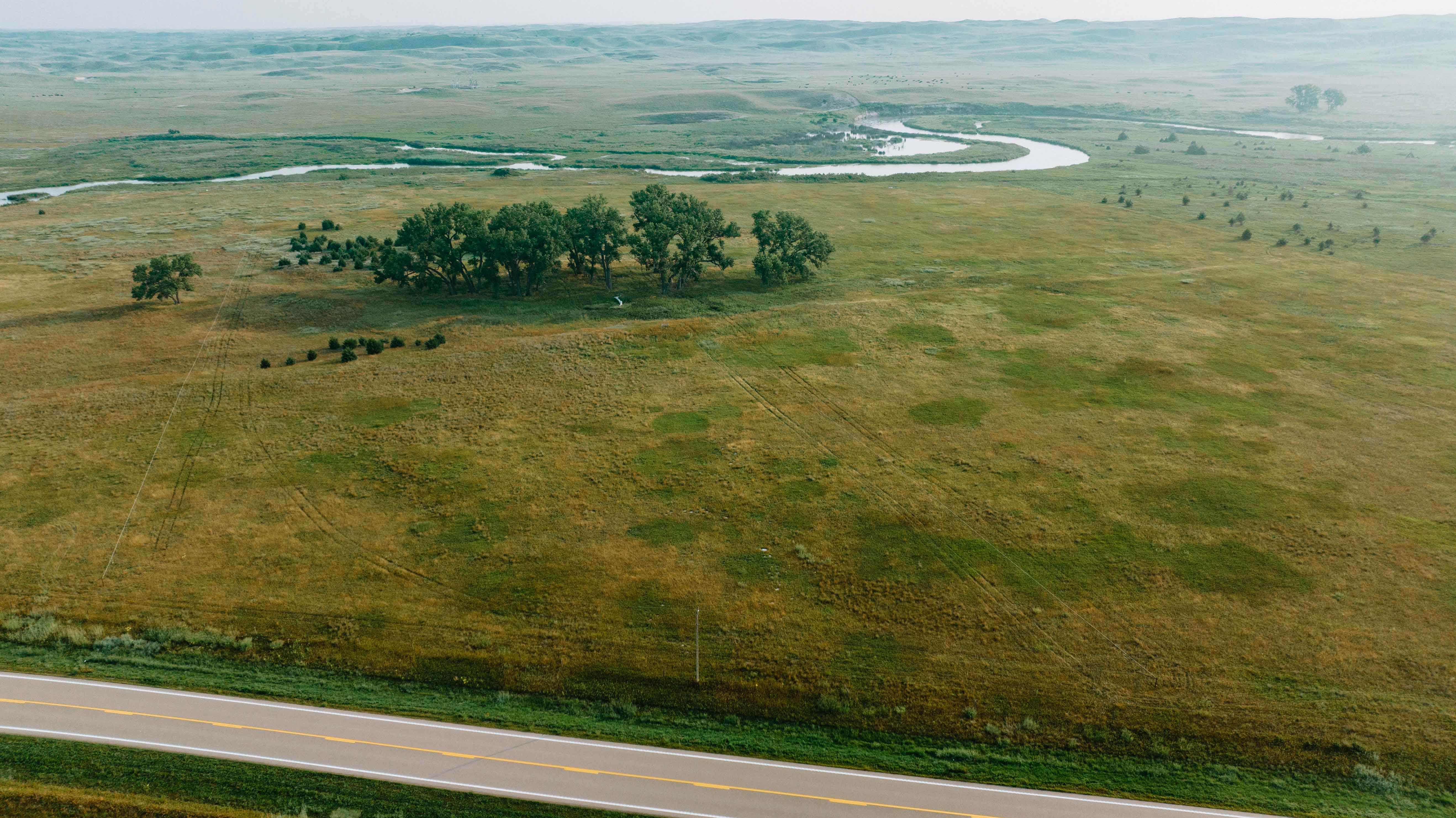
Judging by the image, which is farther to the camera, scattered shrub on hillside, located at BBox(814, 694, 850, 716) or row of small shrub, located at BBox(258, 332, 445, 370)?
row of small shrub, located at BBox(258, 332, 445, 370)

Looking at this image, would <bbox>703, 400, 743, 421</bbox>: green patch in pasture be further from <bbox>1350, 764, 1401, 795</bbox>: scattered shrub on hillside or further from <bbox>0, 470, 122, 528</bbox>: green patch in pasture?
<bbox>1350, 764, 1401, 795</bbox>: scattered shrub on hillside

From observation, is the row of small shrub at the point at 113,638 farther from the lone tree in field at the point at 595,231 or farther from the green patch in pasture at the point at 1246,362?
the green patch in pasture at the point at 1246,362

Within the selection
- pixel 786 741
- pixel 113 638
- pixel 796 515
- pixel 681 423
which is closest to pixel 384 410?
pixel 681 423

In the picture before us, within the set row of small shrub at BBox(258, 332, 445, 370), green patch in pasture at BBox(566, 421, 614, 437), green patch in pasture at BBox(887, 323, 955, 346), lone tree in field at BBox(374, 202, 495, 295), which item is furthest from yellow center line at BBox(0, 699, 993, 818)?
lone tree in field at BBox(374, 202, 495, 295)

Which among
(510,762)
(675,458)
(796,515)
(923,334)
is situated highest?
(923,334)

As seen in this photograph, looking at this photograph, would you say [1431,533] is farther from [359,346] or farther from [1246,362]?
[359,346]

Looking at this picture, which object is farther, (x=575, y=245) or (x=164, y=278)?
(x=575, y=245)

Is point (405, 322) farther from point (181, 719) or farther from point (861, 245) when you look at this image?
point (861, 245)
